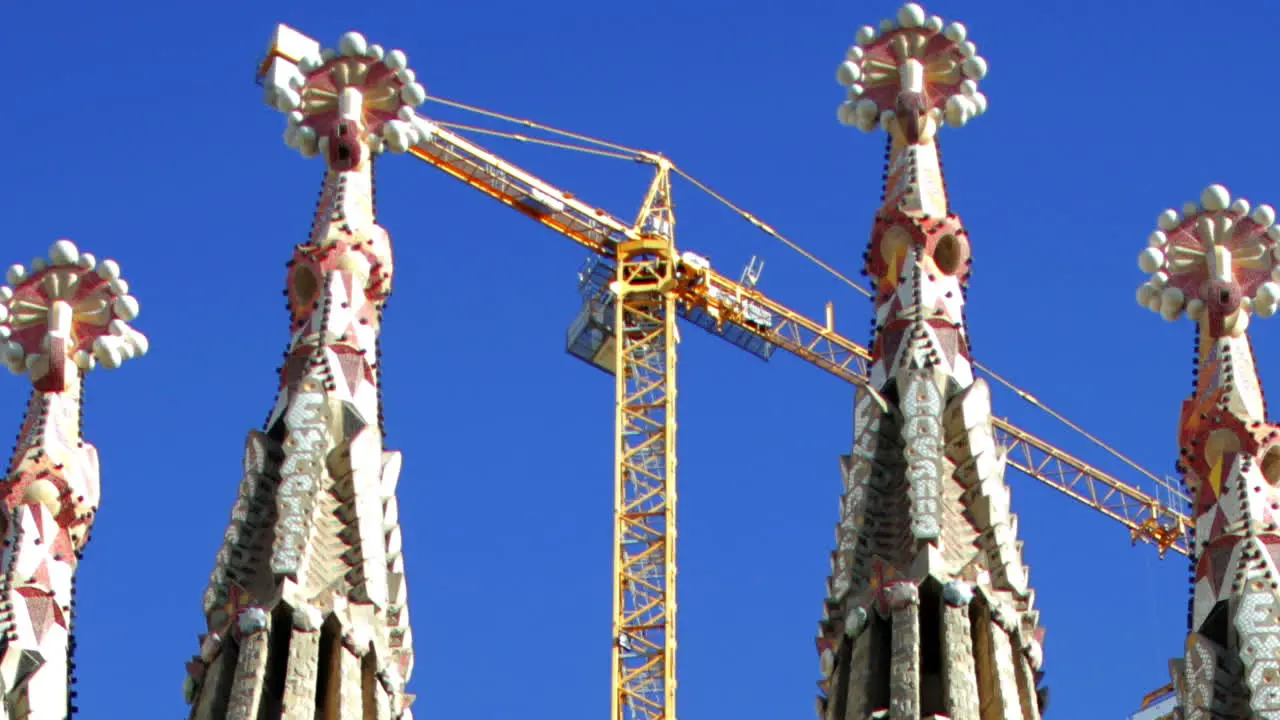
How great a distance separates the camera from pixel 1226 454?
104 ft

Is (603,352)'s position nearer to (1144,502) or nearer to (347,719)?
(1144,502)

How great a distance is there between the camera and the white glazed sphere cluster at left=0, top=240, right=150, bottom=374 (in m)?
33.9

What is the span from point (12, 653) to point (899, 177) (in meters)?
10.1

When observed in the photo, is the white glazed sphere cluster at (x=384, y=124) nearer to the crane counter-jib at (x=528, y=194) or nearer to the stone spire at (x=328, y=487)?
the stone spire at (x=328, y=487)

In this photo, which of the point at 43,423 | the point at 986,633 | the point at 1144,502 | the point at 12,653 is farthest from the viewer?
the point at 1144,502

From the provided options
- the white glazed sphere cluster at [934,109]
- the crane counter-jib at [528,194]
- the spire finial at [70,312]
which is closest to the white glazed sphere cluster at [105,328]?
the spire finial at [70,312]

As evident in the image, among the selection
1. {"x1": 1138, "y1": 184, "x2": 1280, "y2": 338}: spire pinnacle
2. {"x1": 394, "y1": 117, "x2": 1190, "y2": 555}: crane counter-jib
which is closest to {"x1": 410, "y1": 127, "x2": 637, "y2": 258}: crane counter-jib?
{"x1": 394, "y1": 117, "x2": 1190, "y2": 555}: crane counter-jib

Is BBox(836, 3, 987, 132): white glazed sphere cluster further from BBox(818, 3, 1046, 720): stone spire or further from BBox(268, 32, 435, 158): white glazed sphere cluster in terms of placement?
BBox(268, 32, 435, 158): white glazed sphere cluster

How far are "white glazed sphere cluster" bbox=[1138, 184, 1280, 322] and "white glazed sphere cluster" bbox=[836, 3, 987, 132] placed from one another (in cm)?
237

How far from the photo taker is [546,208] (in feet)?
195

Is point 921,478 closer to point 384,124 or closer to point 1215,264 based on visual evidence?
point 1215,264

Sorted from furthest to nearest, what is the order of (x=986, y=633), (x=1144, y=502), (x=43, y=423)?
1. (x=1144, y=502)
2. (x=43, y=423)
3. (x=986, y=633)

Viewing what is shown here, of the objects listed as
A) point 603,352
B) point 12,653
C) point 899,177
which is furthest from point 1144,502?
point 12,653

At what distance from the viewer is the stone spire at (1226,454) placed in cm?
3012
